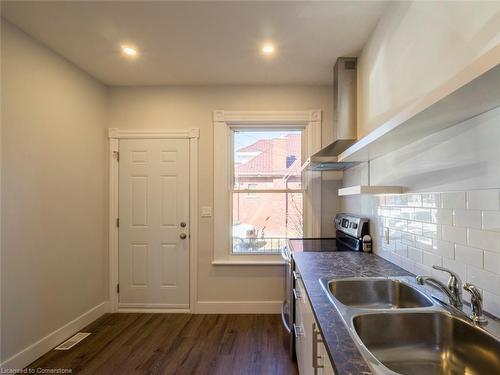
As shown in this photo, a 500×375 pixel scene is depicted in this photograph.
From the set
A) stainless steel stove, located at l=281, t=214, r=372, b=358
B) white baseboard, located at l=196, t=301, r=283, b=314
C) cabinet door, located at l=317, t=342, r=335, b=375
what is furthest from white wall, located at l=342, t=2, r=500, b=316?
white baseboard, located at l=196, t=301, r=283, b=314

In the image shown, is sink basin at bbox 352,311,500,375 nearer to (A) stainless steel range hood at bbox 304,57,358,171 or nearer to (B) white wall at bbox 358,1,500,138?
(B) white wall at bbox 358,1,500,138

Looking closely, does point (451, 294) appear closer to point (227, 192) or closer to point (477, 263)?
point (477, 263)

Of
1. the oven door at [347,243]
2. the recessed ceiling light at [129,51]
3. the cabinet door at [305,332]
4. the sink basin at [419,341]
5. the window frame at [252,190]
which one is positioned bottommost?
the cabinet door at [305,332]

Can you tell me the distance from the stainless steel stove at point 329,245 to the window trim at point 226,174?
1.22ft

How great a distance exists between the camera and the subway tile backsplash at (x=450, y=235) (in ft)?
3.10

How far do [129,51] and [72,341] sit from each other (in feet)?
8.96

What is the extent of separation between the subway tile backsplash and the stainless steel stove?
0.30 m

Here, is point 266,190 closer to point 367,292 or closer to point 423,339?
point 367,292

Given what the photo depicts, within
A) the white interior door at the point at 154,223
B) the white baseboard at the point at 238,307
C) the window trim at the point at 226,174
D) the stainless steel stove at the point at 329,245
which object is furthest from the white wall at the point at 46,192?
the stainless steel stove at the point at 329,245

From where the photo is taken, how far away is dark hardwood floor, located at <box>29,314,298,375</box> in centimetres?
198

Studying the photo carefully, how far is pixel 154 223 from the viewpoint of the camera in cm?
296

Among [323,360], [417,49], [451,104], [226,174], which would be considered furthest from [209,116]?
[323,360]

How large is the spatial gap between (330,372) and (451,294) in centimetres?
59

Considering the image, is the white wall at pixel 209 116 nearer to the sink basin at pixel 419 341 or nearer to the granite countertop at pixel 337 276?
the granite countertop at pixel 337 276
